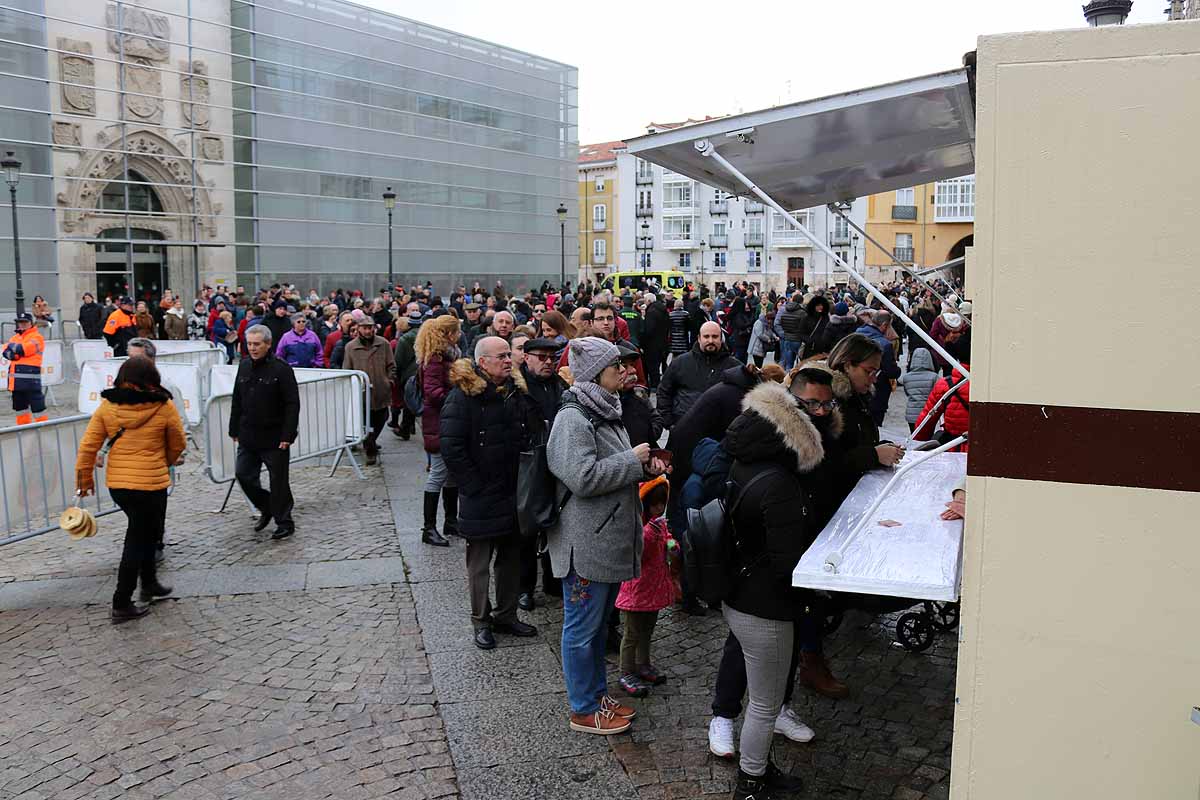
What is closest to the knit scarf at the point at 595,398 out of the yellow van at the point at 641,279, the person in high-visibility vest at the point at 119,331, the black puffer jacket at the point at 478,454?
the black puffer jacket at the point at 478,454

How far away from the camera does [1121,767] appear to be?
7.74ft

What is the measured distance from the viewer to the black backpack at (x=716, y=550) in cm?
379

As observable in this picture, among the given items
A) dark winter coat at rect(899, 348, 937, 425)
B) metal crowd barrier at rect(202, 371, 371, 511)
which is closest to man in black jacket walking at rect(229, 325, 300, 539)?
metal crowd barrier at rect(202, 371, 371, 511)

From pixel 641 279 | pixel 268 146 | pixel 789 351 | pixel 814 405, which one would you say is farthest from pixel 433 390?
pixel 641 279

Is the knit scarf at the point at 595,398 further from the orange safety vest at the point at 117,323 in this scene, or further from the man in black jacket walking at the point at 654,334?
the orange safety vest at the point at 117,323

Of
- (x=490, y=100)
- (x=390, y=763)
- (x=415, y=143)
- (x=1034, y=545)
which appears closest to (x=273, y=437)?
(x=390, y=763)

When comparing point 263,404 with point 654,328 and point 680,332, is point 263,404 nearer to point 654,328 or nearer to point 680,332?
point 654,328

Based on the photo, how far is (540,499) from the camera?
15.2 ft

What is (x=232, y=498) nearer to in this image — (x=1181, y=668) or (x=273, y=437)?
(x=273, y=437)

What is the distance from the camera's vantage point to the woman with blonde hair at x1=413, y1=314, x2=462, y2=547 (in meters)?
7.77

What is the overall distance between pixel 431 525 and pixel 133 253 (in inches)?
1097

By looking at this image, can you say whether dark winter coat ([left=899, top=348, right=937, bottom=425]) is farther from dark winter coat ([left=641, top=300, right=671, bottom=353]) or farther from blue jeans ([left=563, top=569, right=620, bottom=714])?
dark winter coat ([left=641, top=300, right=671, bottom=353])

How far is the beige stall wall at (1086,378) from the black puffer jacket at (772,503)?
1.24 metres

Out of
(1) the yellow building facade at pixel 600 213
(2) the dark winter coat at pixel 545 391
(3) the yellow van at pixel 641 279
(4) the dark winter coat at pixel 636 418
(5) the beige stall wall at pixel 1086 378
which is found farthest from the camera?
(1) the yellow building facade at pixel 600 213
